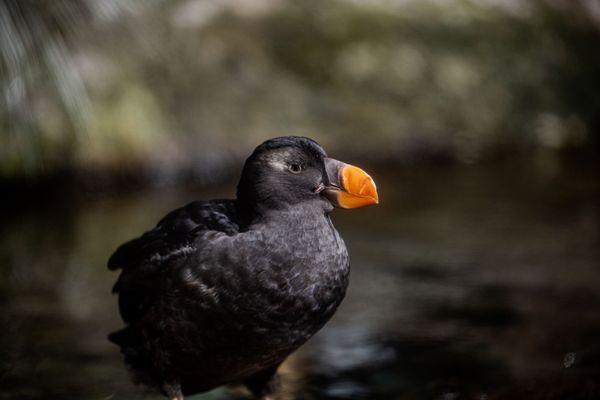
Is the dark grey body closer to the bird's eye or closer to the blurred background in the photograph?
the bird's eye

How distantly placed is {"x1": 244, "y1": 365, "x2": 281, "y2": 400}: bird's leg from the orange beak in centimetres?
71

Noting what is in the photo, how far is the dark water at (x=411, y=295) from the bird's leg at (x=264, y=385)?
0.85 feet

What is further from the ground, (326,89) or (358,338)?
(326,89)

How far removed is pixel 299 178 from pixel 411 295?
2044 mm

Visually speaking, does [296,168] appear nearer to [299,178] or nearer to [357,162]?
[299,178]

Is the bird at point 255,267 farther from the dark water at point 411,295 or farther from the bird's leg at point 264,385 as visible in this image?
the dark water at point 411,295

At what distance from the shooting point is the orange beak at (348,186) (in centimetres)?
259

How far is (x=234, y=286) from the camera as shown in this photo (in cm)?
252

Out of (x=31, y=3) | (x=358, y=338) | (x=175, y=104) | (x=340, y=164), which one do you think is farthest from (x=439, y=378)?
(x=175, y=104)

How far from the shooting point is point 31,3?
5.22m

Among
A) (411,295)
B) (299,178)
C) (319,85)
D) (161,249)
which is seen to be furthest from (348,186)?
(319,85)

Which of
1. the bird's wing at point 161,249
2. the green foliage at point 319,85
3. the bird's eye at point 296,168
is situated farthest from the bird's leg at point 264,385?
the green foliage at point 319,85

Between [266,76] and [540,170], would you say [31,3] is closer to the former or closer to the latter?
[266,76]

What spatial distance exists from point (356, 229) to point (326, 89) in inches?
70.8
